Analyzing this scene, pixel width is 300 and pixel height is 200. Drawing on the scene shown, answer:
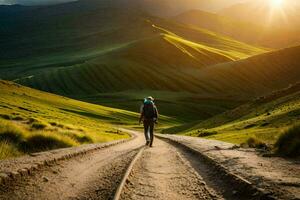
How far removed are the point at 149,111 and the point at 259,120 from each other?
2343 centimetres

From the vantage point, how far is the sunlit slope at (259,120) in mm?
37425

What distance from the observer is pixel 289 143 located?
1997cm

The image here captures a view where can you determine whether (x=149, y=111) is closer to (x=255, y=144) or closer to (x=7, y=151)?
(x=255, y=144)

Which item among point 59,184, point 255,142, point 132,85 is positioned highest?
point 132,85

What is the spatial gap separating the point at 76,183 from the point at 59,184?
539mm

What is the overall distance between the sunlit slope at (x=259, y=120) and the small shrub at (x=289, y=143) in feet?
13.2

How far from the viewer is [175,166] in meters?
18.0

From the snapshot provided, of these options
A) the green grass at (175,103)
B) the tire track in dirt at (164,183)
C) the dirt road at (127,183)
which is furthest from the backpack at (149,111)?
the green grass at (175,103)

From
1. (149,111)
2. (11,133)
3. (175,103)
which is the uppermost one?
(175,103)

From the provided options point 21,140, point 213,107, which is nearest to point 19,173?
point 21,140

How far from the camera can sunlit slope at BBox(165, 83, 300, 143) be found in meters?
37.4

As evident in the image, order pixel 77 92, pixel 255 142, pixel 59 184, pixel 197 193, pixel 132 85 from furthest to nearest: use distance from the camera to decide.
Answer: pixel 132 85
pixel 77 92
pixel 255 142
pixel 59 184
pixel 197 193

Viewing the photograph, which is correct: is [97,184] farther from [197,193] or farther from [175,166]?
[175,166]

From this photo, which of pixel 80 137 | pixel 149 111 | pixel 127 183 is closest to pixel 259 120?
pixel 80 137
